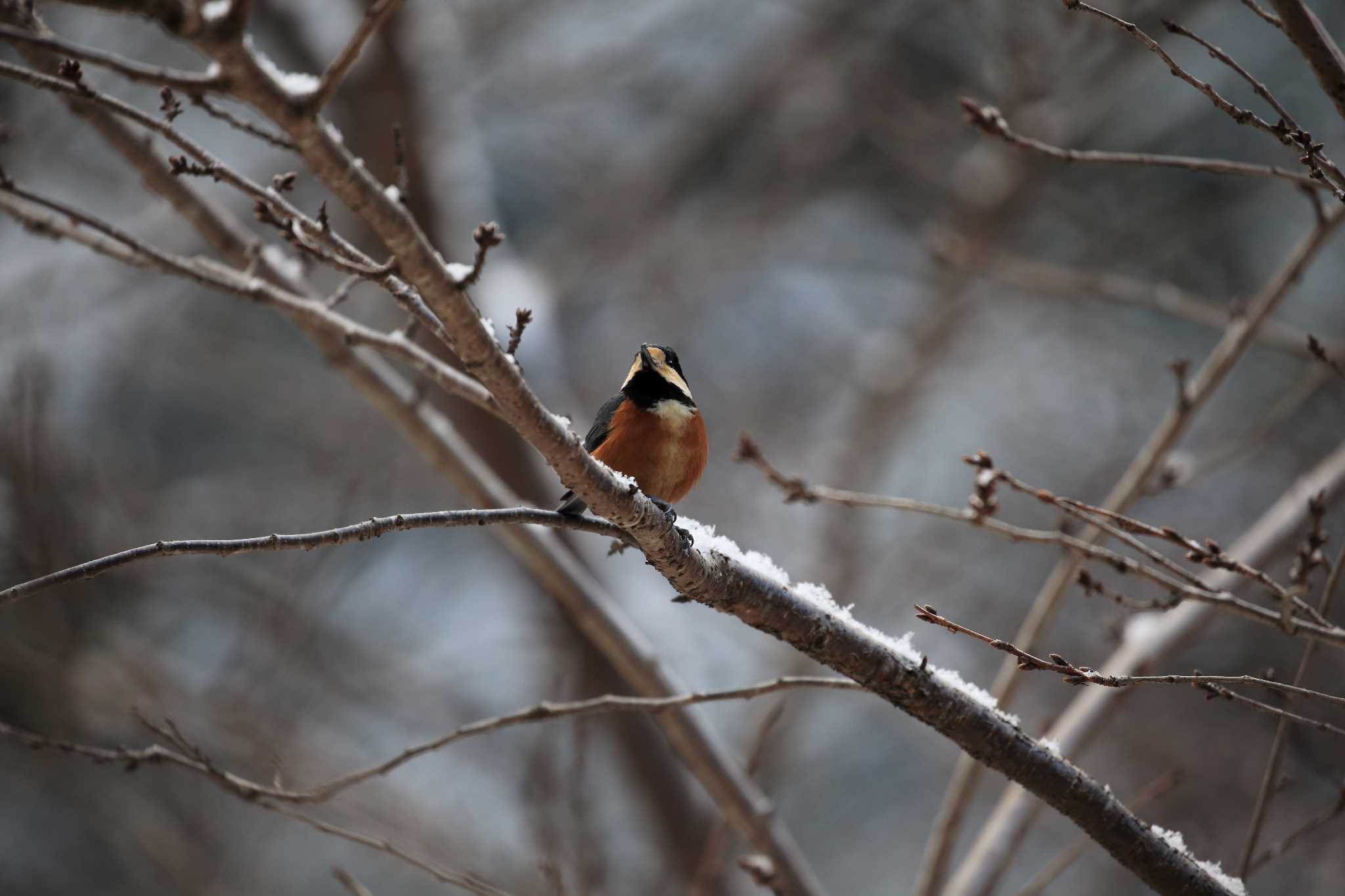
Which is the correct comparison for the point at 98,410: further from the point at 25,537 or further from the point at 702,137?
the point at 702,137

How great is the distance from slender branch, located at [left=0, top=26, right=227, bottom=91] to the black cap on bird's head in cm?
222

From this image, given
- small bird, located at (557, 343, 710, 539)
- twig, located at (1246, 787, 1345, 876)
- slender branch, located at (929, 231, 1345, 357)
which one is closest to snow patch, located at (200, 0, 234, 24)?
small bird, located at (557, 343, 710, 539)

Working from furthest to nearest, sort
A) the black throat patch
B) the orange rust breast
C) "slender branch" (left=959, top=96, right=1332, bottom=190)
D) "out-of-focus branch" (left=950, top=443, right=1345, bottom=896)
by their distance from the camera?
"out-of-focus branch" (left=950, top=443, right=1345, bottom=896)
the black throat patch
the orange rust breast
"slender branch" (left=959, top=96, right=1332, bottom=190)

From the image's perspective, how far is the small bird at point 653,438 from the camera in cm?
337

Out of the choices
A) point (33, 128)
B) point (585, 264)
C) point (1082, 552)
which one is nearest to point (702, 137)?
point (585, 264)

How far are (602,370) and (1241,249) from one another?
237 inches

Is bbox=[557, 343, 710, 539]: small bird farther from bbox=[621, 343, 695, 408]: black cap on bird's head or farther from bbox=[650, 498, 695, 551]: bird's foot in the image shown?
bbox=[650, 498, 695, 551]: bird's foot

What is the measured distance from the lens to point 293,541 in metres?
1.85

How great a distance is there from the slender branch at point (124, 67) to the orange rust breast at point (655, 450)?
2079mm

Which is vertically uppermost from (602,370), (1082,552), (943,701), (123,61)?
(602,370)

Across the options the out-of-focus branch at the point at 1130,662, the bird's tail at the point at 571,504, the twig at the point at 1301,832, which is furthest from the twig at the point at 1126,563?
the out-of-focus branch at the point at 1130,662

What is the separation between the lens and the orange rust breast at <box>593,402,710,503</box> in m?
3.36

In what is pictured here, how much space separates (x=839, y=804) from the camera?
11117mm

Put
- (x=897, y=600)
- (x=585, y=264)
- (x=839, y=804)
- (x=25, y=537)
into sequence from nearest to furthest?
(x=25, y=537) < (x=897, y=600) < (x=585, y=264) < (x=839, y=804)
